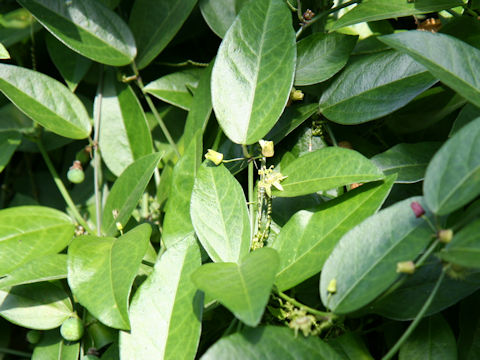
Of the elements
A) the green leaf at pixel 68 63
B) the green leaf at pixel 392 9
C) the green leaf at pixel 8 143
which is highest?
the green leaf at pixel 392 9

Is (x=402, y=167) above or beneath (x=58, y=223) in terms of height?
above

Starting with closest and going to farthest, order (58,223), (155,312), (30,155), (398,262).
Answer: (398,262), (155,312), (58,223), (30,155)

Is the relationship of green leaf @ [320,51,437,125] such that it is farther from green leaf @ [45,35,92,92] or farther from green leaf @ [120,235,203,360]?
green leaf @ [45,35,92,92]

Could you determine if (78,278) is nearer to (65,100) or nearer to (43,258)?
(43,258)

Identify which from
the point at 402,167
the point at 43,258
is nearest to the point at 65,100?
the point at 43,258

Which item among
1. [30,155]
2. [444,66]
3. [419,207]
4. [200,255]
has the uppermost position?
[444,66]

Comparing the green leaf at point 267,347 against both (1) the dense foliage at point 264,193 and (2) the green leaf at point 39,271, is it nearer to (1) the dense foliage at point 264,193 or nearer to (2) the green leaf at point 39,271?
(1) the dense foliage at point 264,193

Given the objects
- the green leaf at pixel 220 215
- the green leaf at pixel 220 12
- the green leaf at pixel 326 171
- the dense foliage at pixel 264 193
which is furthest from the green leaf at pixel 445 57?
the green leaf at pixel 220 12
